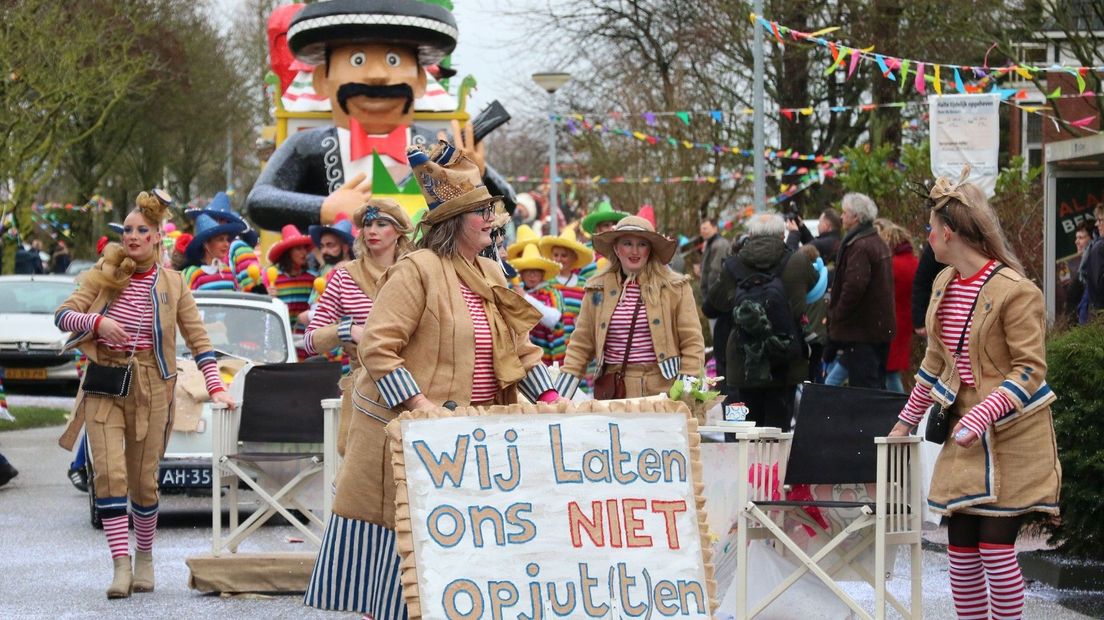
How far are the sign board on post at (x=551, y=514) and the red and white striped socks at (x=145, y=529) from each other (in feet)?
11.6

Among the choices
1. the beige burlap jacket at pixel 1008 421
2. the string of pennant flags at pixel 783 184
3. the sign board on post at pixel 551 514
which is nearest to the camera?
the sign board on post at pixel 551 514

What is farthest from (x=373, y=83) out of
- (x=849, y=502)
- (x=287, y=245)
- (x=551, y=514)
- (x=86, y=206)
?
(x=86, y=206)

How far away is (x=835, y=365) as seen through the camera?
1233 cm

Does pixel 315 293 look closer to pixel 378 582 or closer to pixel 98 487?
pixel 98 487

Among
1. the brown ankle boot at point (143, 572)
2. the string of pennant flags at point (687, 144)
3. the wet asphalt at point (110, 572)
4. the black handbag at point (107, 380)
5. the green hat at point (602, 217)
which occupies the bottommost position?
the wet asphalt at point (110, 572)

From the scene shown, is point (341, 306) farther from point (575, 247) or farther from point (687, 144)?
point (687, 144)

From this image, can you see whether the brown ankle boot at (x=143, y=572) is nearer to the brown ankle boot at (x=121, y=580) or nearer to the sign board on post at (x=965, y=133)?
the brown ankle boot at (x=121, y=580)

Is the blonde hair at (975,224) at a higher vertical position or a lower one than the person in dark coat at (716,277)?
higher

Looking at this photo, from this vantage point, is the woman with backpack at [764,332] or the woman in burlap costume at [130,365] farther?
the woman with backpack at [764,332]

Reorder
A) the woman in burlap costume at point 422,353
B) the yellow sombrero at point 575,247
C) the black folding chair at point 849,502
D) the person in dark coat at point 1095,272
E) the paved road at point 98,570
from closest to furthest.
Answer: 1. the woman in burlap costume at point 422,353
2. the black folding chair at point 849,502
3. the paved road at point 98,570
4. the person in dark coat at point 1095,272
5. the yellow sombrero at point 575,247

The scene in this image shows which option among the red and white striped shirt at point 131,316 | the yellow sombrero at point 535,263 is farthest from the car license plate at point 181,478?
the yellow sombrero at point 535,263

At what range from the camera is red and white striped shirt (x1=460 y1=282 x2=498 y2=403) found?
19.7 ft

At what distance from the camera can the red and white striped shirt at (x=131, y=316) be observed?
8.33 metres

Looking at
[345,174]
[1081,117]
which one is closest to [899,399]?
[345,174]
